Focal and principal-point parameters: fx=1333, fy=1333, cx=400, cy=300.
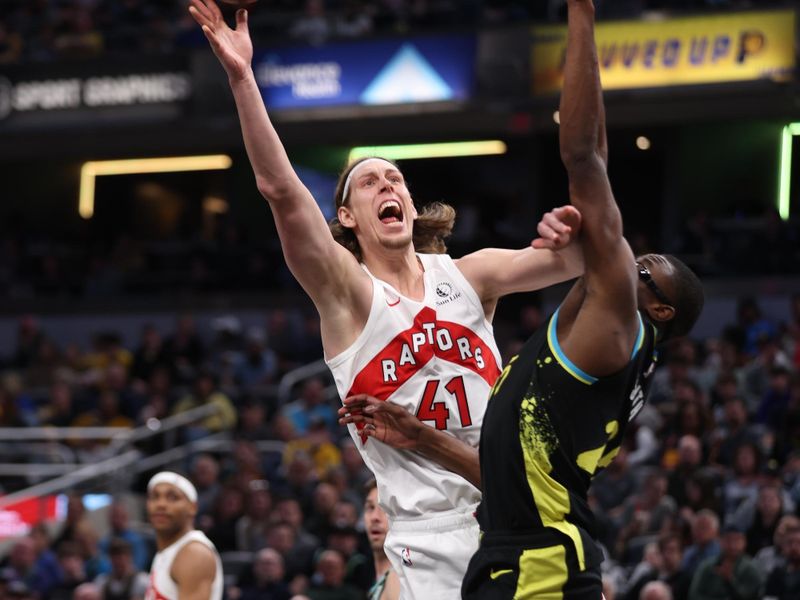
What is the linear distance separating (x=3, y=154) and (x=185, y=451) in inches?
354

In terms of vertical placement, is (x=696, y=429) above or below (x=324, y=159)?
below

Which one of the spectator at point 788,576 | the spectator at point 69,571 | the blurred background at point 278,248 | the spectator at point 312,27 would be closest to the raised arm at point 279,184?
the blurred background at point 278,248

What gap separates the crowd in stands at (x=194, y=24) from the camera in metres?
18.2

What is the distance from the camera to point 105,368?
59.2 ft

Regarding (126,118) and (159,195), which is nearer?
(126,118)

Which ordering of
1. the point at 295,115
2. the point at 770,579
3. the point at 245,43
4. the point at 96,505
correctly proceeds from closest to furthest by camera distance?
the point at 245,43
the point at 770,579
the point at 96,505
the point at 295,115

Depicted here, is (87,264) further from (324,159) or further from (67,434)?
(67,434)

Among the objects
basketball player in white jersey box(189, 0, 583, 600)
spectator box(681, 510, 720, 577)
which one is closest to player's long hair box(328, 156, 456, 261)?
basketball player in white jersey box(189, 0, 583, 600)

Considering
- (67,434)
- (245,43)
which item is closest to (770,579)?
(245,43)

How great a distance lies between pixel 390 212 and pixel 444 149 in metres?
17.7

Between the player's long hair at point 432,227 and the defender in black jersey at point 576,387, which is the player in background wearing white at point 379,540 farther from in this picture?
the defender in black jersey at point 576,387

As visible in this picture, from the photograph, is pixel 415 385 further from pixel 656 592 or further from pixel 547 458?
pixel 656 592

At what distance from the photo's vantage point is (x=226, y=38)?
463cm

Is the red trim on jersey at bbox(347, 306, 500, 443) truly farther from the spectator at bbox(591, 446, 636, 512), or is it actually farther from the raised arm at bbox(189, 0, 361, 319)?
the spectator at bbox(591, 446, 636, 512)
